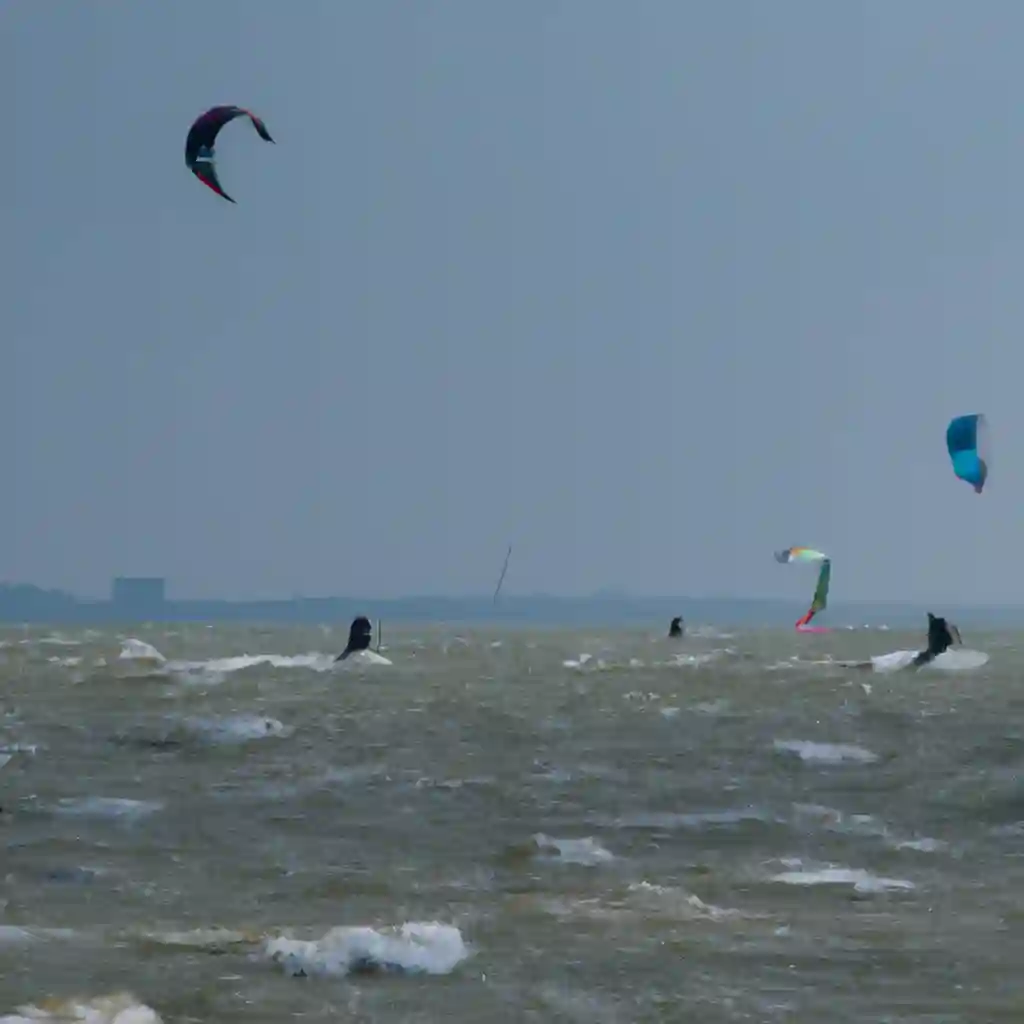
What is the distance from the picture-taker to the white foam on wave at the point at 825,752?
88.4 ft

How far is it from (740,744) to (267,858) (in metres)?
13.5

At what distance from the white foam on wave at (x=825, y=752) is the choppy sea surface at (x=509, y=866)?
10 centimetres

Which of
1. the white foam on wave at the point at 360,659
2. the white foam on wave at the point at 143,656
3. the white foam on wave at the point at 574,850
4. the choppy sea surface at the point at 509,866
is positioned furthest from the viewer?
the white foam on wave at the point at 143,656

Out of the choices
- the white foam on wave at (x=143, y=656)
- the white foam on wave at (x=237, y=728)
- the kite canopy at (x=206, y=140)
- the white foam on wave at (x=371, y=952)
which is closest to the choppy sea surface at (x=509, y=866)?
the white foam on wave at (x=371, y=952)

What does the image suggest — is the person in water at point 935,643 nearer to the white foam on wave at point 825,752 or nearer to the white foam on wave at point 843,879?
the white foam on wave at point 825,752

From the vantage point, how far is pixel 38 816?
19875 millimetres

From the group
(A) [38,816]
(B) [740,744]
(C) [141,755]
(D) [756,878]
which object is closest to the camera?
(D) [756,878]

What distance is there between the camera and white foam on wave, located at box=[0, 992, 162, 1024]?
11.1m

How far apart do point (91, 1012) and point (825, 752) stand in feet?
59.1

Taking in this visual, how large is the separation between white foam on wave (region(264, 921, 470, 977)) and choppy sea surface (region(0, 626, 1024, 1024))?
27 mm

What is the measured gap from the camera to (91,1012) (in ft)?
37.2

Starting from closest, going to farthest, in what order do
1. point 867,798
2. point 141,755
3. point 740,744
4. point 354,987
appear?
1. point 354,987
2. point 867,798
3. point 141,755
4. point 740,744

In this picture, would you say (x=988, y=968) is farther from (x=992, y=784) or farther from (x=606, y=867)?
(x=992, y=784)

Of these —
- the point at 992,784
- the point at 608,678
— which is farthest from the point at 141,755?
the point at 608,678
